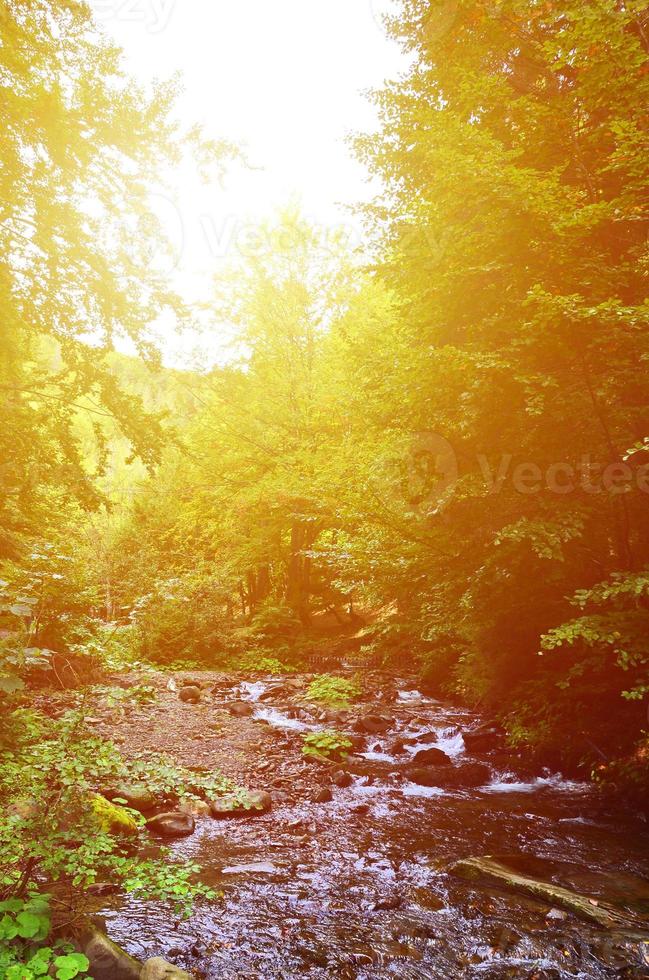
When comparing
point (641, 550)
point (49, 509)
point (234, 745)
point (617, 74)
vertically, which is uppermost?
point (617, 74)

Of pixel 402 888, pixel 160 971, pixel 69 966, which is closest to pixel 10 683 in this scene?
pixel 69 966

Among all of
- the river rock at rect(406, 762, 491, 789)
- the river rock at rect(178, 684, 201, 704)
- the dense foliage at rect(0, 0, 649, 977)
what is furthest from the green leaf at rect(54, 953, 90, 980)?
the river rock at rect(178, 684, 201, 704)

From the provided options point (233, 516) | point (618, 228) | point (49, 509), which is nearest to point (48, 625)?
point (49, 509)

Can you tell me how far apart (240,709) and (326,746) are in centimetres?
298

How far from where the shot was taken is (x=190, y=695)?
11867 millimetres

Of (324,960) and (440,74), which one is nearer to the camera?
(324,960)

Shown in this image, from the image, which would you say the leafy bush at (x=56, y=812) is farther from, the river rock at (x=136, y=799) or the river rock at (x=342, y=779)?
the river rock at (x=342, y=779)

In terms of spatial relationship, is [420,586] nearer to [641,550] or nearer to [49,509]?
[641,550]

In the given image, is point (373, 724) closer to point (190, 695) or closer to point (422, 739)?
point (422, 739)

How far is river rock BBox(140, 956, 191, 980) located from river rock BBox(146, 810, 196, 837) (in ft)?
→ 7.45

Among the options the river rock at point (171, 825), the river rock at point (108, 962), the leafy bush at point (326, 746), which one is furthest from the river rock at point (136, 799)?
the leafy bush at point (326, 746)

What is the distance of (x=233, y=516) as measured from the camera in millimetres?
18953

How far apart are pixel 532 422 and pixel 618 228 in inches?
108

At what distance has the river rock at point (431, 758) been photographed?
8.12 m
